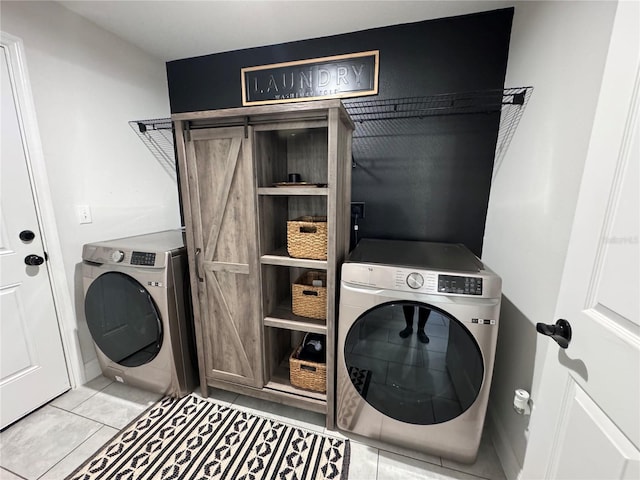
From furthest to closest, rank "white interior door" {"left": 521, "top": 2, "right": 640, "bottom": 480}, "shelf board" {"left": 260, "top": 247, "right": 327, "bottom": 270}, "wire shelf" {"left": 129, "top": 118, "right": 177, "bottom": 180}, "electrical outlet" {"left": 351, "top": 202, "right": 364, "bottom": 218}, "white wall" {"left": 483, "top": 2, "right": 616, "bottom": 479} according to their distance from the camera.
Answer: "wire shelf" {"left": 129, "top": 118, "right": 177, "bottom": 180}
"electrical outlet" {"left": 351, "top": 202, "right": 364, "bottom": 218}
"shelf board" {"left": 260, "top": 247, "right": 327, "bottom": 270}
"white wall" {"left": 483, "top": 2, "right": 616, "bottom": 479}
"white interior door" {"left": 521, "top": 2, "right": 640, "bottom": 480}

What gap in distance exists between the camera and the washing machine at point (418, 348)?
1.12 metres

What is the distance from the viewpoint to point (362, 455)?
138 centimetres

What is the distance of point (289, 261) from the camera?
143 cm

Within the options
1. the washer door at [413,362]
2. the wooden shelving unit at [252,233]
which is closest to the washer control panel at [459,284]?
the washer door at [413,362]

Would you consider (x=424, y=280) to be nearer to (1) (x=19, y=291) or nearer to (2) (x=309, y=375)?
(2) (x=309, y=375)

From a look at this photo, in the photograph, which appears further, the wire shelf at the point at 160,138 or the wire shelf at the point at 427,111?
the wire shelf at the point at 160,138

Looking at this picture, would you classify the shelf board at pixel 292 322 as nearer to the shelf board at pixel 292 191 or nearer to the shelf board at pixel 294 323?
the shelf board at pixel 294 323

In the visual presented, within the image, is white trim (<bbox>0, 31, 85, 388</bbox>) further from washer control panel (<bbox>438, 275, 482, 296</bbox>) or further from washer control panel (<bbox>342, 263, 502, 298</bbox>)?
washer control panel (<bbox>438, 275, 482, 296</bbox>)

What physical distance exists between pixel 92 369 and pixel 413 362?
225 cm

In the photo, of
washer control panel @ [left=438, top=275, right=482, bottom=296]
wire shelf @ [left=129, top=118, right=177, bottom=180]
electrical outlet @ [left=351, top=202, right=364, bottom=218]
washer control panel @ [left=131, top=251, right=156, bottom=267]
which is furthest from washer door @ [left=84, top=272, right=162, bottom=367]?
washer control panel @ [left=438, top=275, right=482, bottom=296]

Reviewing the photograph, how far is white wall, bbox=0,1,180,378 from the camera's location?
1.57 meters

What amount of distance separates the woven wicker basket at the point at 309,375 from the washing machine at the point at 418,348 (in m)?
0.15

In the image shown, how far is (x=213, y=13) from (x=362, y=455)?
8.84ft

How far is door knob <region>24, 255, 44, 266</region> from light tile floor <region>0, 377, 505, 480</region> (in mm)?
929
